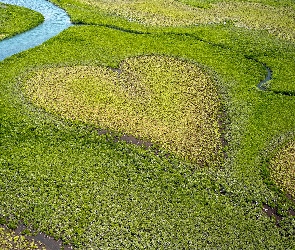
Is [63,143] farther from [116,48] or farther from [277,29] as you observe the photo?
[277,29]

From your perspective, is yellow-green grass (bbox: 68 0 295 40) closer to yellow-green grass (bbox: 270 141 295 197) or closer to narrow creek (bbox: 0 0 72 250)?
narrow creek (bbox: 0 0 72 250)

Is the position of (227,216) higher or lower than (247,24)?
lower

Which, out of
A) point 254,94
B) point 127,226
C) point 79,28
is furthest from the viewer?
point 79,28

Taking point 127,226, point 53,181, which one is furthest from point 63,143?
point 127,226

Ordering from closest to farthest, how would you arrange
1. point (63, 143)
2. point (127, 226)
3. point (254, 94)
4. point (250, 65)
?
point (127, 226)
point (63, 143)
point (254, 94)
point (250, 65)

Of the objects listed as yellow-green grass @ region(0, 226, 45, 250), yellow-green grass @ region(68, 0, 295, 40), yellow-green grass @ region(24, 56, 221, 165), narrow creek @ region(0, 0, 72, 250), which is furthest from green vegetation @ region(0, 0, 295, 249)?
yellow-green grass @ region(68, 0, 295, 40)

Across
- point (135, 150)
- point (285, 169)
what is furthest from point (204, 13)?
point (285, 169)

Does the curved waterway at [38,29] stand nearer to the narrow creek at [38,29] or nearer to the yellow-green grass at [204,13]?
the narrow creek at [38,29]
